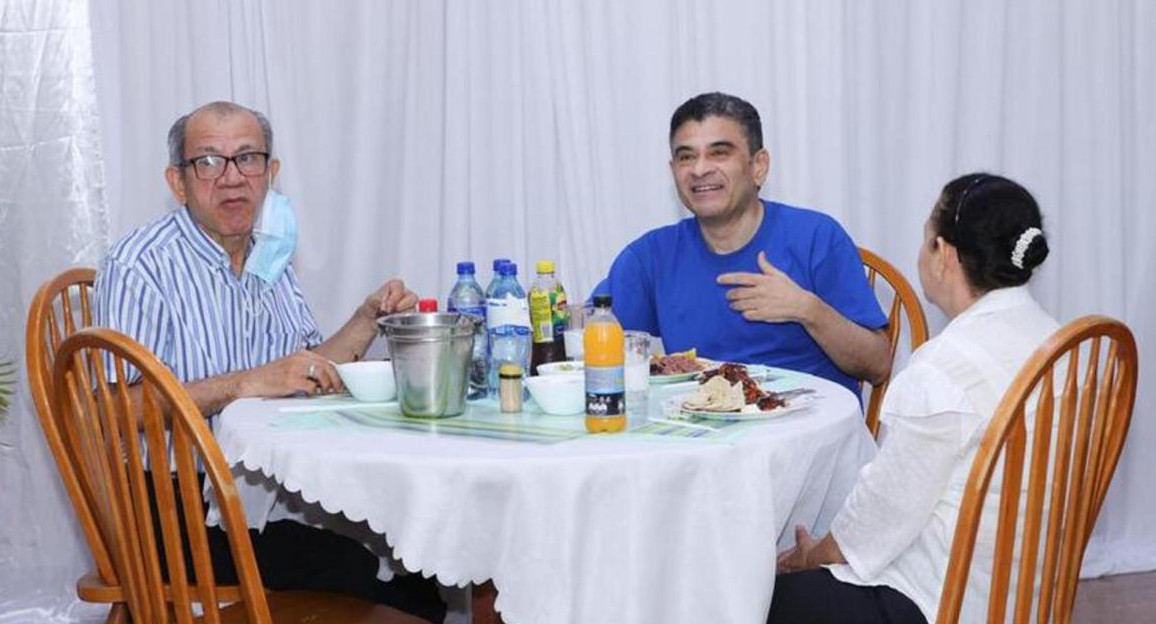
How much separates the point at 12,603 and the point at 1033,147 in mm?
3267

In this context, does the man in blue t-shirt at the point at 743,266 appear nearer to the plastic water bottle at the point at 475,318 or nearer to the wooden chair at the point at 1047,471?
the plastic water bottle at the point at 475,318

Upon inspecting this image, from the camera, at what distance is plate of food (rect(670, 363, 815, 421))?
2.06 metres

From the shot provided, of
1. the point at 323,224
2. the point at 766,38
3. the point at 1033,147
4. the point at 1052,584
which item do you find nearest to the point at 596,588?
the point at 1052,584

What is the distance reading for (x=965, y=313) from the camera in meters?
1.97

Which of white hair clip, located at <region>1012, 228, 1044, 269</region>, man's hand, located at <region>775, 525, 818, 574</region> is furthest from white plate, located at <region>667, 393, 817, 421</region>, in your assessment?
white hair clip, located at <region>1012, 228, 1044, 269</region>

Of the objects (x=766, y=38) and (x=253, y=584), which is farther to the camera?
(x=766, y=38)

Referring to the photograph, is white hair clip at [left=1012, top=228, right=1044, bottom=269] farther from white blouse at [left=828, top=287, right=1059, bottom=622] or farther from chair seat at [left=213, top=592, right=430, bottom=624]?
chair seat at [left=213, top=592, right=430, bottom=624]

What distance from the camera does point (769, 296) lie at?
8.84ft

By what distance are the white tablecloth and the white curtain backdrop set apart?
1.83 metres

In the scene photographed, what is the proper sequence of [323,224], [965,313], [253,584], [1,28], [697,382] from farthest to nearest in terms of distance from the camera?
[323,224] < [1,28] < [697,382] < [965,313] < [253,584]

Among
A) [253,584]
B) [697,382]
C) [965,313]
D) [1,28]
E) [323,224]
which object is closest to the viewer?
[253,584]

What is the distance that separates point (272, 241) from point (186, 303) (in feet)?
→ 0.98

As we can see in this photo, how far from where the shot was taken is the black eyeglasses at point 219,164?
8.66 feet

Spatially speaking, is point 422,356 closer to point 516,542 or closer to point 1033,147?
point 516,542
